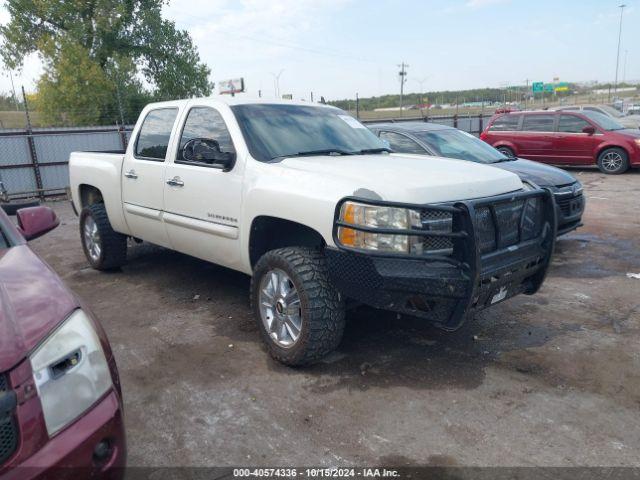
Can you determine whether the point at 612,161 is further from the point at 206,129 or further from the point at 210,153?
the point at 210,153

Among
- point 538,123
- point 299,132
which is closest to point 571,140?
point 538,123

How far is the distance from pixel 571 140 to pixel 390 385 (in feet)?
40.1

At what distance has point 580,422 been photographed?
3.09 metres

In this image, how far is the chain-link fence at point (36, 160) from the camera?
1286 cm

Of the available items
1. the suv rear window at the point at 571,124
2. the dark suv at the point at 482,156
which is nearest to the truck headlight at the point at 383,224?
the dark suv at the point at 482,156

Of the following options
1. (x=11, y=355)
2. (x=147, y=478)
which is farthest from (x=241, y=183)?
(x=11, y=355)

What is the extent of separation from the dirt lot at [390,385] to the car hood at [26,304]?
42.5 inches

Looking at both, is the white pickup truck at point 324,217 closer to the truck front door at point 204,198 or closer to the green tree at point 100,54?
the truck front door at point 204,198

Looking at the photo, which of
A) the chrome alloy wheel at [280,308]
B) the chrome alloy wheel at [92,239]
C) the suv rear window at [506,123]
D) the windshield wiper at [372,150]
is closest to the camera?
the chrome alloy wheel at [280,308]

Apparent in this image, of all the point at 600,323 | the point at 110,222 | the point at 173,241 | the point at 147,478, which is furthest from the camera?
the point at 110,222

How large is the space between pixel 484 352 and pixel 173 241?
2.88 metres

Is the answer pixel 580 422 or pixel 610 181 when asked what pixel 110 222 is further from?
pixel 610 181

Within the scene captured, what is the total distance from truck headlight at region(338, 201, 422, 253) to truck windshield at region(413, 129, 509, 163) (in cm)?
458

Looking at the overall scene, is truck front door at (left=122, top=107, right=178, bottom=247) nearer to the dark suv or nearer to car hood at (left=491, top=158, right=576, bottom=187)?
the dark suv
